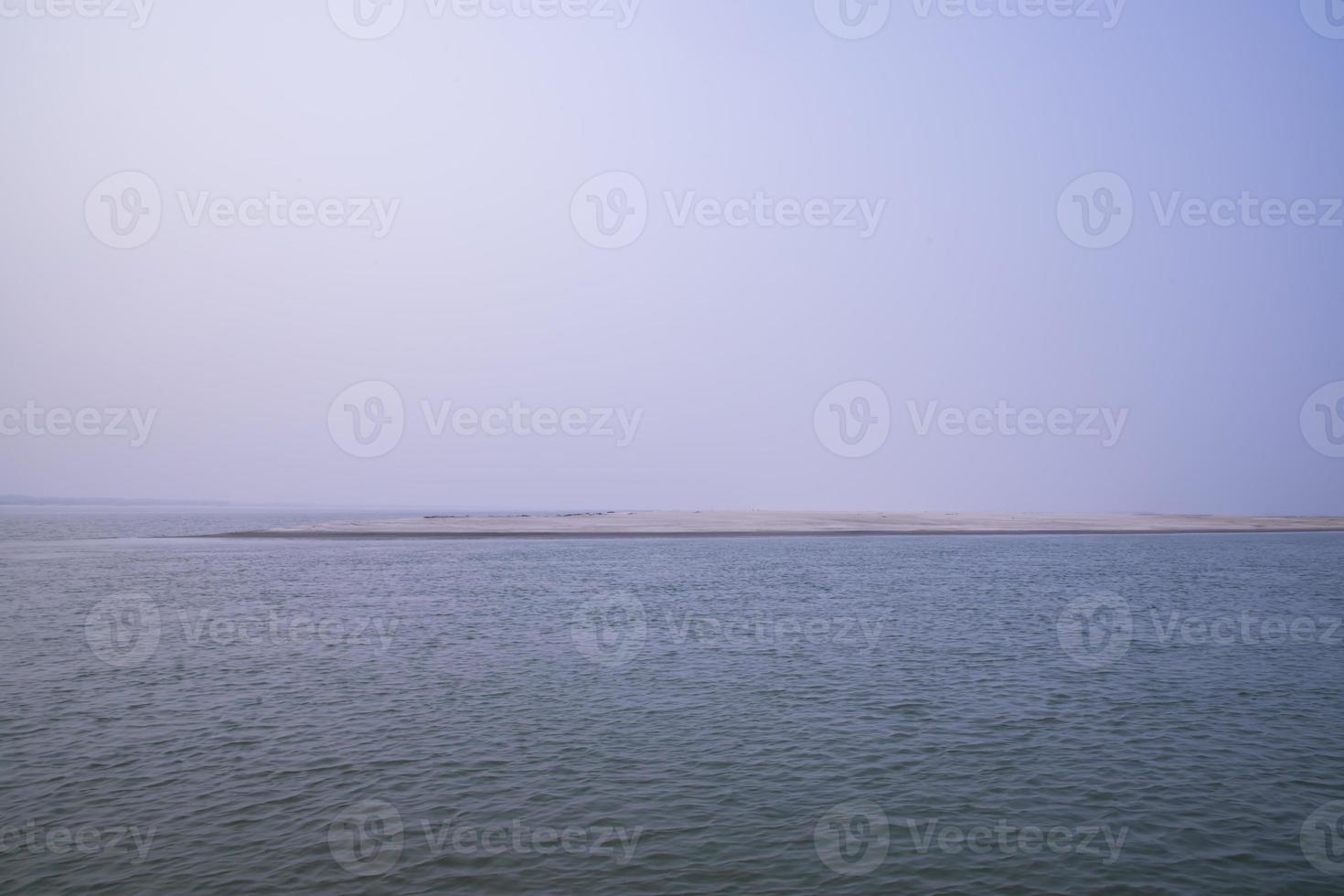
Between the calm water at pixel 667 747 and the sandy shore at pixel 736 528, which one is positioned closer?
the calm water at pixel 667 747

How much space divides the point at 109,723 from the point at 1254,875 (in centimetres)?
2774

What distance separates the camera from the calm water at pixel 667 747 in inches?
548

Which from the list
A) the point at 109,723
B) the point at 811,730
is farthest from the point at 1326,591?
the point at 109,723

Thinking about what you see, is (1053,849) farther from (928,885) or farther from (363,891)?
(363,891)

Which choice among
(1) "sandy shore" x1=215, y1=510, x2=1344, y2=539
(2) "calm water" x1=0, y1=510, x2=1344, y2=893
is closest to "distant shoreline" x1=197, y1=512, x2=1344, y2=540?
(1) "sandy shore" x1=215, y1=510, x2=1344, y2=539

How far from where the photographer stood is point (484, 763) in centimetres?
1920

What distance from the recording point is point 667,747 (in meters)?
20.5

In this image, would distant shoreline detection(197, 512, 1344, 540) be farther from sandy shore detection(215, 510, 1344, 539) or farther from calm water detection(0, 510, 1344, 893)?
calm water detection(0, 510, 1344, 893)

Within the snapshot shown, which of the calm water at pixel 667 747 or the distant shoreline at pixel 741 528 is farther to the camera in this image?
the distant shoreline at pixel 741 528

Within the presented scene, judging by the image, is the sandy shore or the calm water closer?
the calm water

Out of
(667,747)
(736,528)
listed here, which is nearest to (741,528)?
(736,528)

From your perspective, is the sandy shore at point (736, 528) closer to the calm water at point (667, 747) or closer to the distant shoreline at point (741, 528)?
the distant shoreline at point (741, 528)

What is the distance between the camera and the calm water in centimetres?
1393

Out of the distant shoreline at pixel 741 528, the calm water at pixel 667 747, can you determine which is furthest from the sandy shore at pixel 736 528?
the calm water at pixel 667 747
